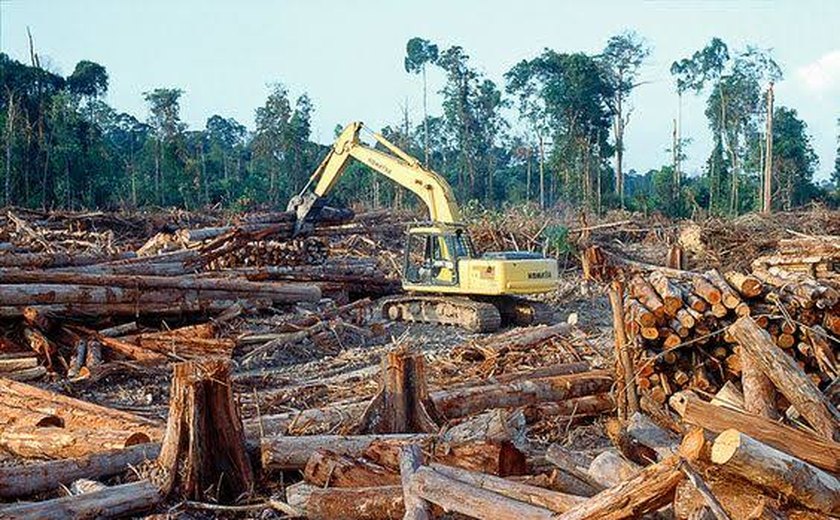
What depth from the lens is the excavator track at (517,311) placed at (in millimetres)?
15492

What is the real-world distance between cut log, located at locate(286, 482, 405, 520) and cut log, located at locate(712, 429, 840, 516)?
5.82 ft

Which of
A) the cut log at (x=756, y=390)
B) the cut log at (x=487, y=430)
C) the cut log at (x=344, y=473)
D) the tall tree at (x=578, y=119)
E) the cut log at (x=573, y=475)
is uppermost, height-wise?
the tall tree at (x=578, y=119)

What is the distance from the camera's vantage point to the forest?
121 feet

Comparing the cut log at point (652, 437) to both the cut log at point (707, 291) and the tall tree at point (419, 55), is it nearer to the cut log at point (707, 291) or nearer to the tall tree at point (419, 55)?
the cut log at point (707, 291)

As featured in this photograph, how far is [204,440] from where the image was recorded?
602cm

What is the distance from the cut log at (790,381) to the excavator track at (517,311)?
928 centimetres

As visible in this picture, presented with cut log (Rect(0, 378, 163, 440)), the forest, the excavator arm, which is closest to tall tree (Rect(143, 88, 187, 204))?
the forest

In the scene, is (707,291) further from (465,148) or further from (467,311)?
(465,148)

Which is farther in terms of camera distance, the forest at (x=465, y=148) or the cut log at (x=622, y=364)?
the forest at (x=465, y=148)

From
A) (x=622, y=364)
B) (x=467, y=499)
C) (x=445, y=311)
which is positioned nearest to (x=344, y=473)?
(x=467, y=499)

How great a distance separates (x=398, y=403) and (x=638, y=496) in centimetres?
331

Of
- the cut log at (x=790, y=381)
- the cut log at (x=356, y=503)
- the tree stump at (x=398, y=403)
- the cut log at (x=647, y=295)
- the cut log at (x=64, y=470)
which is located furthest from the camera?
the cut log at (x=647, y=295)

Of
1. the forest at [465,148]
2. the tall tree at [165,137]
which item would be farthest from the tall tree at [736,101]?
the tall tree at [165,137]

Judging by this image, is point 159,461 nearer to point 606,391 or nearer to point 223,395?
point 223,395
